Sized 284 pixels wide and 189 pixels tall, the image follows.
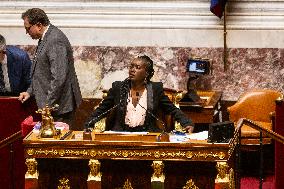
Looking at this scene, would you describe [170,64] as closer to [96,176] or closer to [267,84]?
[267,84]

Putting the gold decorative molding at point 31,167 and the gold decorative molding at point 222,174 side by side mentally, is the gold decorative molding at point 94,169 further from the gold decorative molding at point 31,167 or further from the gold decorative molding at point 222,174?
the gold decorative molding at point 222,174

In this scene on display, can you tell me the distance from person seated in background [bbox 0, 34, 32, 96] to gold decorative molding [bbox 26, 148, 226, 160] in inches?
67.7

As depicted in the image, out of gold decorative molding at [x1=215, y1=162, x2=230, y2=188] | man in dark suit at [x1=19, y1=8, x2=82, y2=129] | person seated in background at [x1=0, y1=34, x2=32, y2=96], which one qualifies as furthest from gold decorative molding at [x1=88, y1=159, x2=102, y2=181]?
person seated in background at [x1=0, y1=34, x2=32, y2=96]

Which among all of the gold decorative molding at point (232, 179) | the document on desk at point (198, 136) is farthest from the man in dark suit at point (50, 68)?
the gold decorative molding at point (232, 179)

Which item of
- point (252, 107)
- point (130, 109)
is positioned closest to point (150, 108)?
point (130, 109)

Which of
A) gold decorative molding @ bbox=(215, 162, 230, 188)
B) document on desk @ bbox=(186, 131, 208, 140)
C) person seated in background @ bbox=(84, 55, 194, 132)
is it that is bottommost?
gold decorative molding @ bbox=(215, 162, 230, 188)

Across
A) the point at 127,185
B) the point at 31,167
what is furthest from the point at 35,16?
the point at 127,185

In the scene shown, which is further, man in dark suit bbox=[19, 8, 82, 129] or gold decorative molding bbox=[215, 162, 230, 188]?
man in dark suit bbox=[19, 8, 82, 129]

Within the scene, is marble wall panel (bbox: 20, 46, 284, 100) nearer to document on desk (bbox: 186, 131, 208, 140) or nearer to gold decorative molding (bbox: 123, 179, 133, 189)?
document on desk (bbox: 186, 131, 208, 140)

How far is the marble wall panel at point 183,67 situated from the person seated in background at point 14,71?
1.26 metres

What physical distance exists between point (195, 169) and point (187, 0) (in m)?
3.38

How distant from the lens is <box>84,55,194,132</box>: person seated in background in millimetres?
6504

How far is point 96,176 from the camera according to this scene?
18.2 ft

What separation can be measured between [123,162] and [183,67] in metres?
3.03
